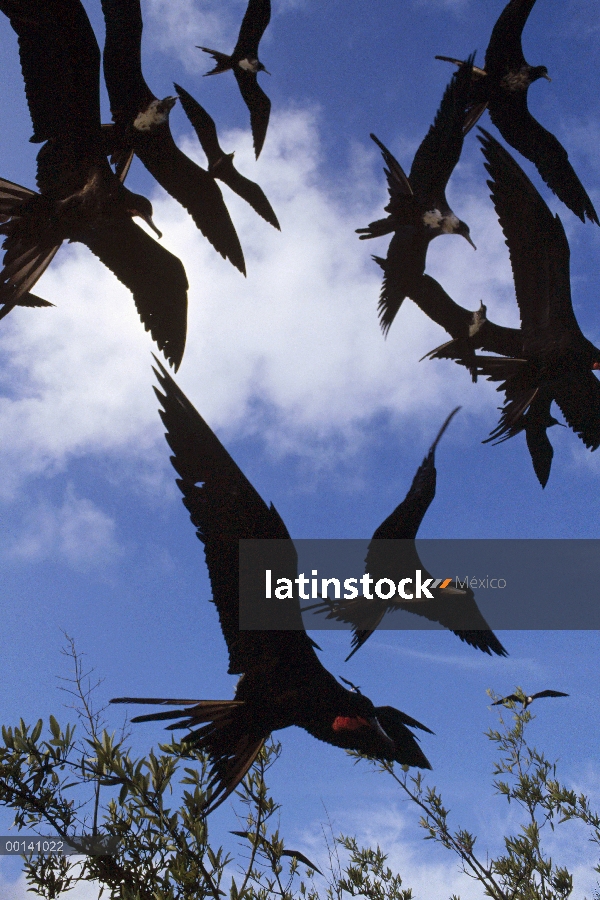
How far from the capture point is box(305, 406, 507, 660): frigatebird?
2.21 metres

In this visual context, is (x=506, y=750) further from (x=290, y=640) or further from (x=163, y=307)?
(x=163, y=307)

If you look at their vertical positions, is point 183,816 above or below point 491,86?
below

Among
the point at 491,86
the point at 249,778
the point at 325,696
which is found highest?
the point at 491,86

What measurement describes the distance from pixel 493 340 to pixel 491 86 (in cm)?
126

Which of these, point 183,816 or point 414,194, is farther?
point 414,194

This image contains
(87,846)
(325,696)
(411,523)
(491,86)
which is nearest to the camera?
(325,696)

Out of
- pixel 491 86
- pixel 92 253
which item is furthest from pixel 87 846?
pixel 491 86

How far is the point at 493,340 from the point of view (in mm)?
3373

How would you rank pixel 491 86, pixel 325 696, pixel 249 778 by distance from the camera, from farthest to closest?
pixel 491 86, pixel 249 778, pixel 325 696

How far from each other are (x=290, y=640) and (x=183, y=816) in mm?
720

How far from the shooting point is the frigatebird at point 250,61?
8.84ft

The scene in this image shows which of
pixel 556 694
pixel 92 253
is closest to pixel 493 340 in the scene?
pixel 556 694

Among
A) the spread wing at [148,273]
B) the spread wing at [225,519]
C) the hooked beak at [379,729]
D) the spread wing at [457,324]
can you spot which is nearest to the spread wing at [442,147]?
the spread wing at [457,324]

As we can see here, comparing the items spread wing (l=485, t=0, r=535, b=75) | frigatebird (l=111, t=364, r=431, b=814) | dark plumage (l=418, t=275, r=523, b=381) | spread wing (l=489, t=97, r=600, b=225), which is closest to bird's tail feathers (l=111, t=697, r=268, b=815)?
frigatebird (l=111, t=364, r=431, b=814)
